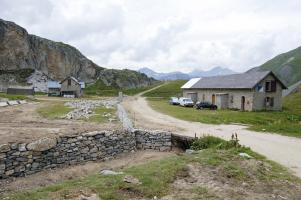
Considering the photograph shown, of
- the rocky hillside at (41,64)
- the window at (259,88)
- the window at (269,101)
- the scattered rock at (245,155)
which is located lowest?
the scattered rock at (245,155)

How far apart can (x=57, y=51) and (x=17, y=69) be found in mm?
29222

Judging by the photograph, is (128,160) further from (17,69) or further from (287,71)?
(287,71)

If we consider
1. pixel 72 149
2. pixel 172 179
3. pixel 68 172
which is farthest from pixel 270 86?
pixel 172 179

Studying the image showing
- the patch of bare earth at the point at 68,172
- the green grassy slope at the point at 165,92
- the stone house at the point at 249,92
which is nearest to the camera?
the patch of bare earth at the point at 68,172

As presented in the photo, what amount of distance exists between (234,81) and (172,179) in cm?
4807

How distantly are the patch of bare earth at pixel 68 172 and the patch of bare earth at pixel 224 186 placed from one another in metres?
4.61

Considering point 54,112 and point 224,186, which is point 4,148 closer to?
point 224,186

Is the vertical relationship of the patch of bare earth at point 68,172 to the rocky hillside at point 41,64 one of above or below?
below

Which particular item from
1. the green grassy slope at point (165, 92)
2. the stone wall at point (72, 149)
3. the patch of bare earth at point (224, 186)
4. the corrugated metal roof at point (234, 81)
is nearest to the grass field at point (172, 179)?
the patch of bare earth at point (224, 186)

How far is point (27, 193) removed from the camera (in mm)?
10008

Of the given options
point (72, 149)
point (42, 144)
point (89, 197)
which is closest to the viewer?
point (89, 197)

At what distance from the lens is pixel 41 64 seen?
521ft

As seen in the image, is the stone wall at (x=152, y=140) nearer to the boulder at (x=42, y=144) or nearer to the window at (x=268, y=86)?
the boulder at (x=42, y=144)

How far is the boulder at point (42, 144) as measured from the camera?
51.5ft
